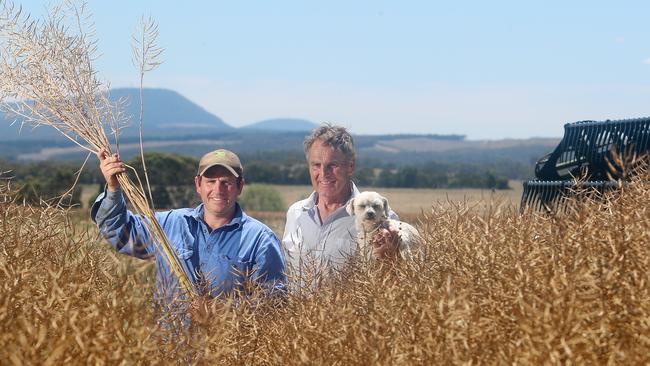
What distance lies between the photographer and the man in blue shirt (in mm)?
5770

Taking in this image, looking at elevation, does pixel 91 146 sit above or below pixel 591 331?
above

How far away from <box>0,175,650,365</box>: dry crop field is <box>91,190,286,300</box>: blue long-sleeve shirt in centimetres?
126

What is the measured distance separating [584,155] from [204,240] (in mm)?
3275

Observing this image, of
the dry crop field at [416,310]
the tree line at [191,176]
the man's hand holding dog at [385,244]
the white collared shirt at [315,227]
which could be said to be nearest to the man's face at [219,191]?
the white collared shirt at [315,227]

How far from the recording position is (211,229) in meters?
6.22

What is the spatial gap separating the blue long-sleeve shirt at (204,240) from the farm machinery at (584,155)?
1992mm

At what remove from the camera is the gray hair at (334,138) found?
7.00 metres

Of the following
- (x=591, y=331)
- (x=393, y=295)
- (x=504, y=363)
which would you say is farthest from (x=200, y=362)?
(x=591, y=331)

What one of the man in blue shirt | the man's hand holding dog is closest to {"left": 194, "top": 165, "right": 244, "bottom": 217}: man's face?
the man in blue shirt

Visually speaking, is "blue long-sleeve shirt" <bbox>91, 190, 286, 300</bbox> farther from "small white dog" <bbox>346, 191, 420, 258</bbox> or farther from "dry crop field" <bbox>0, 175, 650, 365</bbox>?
"dry crop field" <bbox>0, 175, 650, 365</bbox>

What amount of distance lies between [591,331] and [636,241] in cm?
68

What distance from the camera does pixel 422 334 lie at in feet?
11.5

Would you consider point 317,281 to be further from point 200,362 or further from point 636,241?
point 636,241

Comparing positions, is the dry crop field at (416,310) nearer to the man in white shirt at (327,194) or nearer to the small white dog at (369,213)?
the small white dog at (369,213)
